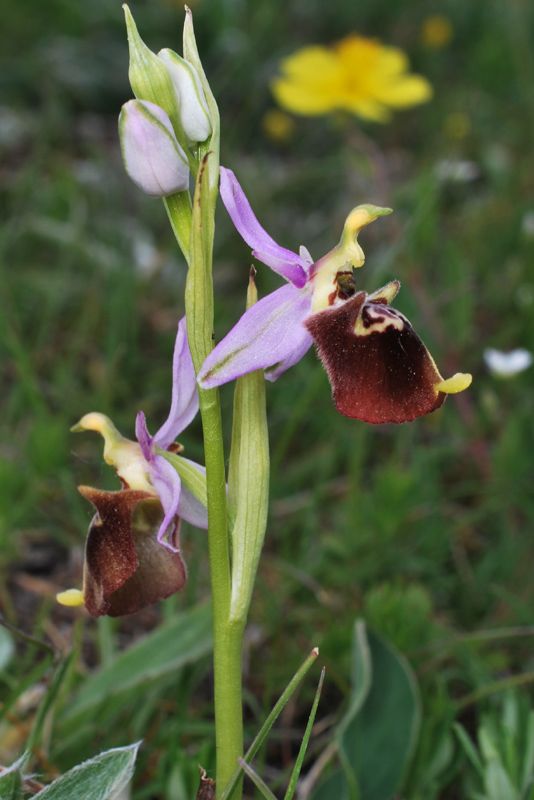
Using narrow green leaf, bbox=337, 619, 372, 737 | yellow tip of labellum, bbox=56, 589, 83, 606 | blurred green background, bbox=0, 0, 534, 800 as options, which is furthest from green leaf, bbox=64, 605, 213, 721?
yellow tip of labellum, bbox=56, 589, 83, 606

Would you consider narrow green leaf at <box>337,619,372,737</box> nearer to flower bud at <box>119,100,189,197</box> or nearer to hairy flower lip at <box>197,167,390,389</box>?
hairy flower lip at <box>197,167,390,389</box>

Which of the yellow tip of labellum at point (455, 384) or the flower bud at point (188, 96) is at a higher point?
the flower bud at point (188, 96)

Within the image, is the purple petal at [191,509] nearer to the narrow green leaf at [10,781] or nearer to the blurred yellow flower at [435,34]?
the narrow green leaf at [10,781]

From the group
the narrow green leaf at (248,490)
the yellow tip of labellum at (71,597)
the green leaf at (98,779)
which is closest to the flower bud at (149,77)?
the narrow green leaf at (248,490)

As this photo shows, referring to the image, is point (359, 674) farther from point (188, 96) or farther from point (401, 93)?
point (401, 93)


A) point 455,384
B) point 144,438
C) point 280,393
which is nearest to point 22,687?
point 144,438
